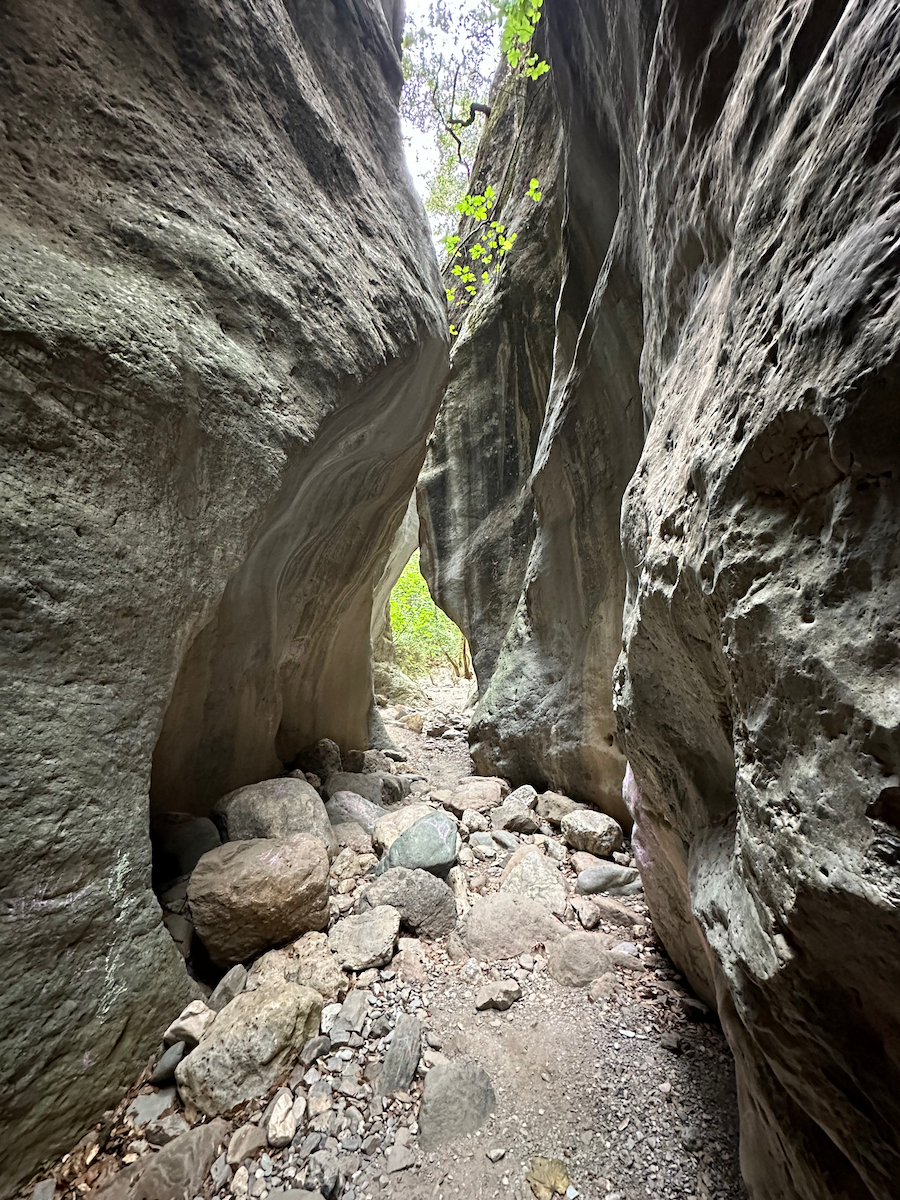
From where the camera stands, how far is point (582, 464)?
4648 mm

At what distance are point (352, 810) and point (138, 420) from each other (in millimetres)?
3299

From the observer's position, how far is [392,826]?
12.5 feet

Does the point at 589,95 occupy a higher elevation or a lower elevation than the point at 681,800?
higher

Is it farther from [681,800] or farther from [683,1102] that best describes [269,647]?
[683,1102]

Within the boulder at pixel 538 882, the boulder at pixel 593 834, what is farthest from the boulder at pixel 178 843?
the boulder at pixel 593 834

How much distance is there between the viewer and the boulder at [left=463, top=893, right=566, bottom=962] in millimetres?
2742

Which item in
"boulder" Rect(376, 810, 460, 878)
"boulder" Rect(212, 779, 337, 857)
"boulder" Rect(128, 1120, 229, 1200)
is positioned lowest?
"boulder" Rect(128, 1120, 229, 1200)

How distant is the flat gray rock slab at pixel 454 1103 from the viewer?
1820mm

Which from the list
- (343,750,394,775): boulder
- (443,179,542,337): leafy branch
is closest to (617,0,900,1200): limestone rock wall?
(343,750,394,775): boulder

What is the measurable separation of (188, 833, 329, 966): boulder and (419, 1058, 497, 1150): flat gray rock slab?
0.99 meters

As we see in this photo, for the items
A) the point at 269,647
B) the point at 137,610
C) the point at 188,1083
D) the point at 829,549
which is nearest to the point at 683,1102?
the point at 188,1083

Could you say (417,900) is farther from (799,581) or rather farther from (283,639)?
(799,581)

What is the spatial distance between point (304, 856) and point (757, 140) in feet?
11.6

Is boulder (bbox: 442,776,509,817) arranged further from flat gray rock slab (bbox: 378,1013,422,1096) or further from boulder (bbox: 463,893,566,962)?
flat gray rock slab (bbox: 378,1013,422,1096)
